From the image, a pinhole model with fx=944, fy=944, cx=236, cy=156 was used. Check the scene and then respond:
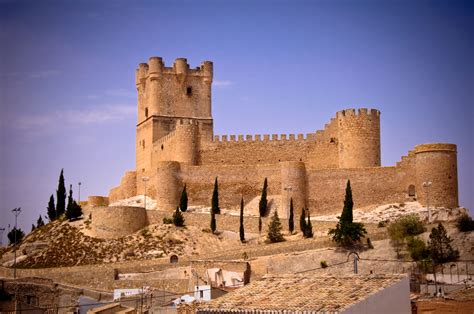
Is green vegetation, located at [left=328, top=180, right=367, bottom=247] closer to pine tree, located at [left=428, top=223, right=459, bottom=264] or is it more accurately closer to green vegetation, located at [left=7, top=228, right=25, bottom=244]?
pine tree, located at [left=428, top=223, right=459, bottom=264]

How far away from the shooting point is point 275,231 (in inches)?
1917

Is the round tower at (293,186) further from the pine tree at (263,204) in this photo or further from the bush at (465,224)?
the bush at (465,224)

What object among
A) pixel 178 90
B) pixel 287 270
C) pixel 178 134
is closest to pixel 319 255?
pixel 287 270

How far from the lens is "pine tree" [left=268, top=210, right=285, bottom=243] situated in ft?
159

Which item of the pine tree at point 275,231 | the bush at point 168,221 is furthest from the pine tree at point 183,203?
the pine tree at point 275,231

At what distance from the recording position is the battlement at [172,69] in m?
62.8

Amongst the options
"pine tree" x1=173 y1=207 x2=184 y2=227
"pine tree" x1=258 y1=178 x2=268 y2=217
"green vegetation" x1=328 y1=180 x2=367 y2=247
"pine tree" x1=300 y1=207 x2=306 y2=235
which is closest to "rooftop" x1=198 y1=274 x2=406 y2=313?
"green vegetation" x1=328 y1=180 x2=367 y2=247

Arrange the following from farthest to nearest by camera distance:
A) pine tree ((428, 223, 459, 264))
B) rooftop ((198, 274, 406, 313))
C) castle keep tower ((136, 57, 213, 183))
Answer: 1. castle keep tower ((136, 57, 213, 183))
2. pine tree ((428, 223, 459, 264))
3. rooftop ((198, 274, 406, 313))

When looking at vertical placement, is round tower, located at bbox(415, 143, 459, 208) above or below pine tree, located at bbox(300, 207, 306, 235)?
above

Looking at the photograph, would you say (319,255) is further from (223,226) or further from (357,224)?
(223,226)

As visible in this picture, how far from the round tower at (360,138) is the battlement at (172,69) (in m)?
12.0

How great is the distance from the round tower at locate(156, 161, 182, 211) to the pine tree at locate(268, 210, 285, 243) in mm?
7616

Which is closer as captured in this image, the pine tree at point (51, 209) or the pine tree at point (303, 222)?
the pine tree at point (303, 222)

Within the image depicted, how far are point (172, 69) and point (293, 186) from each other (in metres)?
14.4
